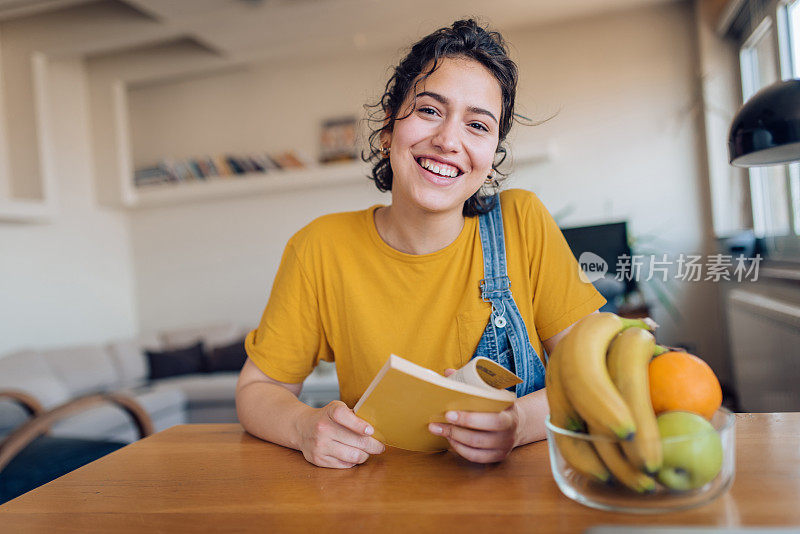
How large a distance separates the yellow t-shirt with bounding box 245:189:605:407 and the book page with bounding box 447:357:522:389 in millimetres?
269

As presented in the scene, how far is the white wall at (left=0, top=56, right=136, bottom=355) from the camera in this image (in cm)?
431

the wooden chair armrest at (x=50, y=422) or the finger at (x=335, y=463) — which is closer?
the finger at (x=335, y=463)

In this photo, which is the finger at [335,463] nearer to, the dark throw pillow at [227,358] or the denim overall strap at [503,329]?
Answer: the denim overall strap at [503,329]

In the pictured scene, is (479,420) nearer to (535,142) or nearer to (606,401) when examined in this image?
(606,401)

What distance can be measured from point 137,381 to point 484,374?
4181 mm

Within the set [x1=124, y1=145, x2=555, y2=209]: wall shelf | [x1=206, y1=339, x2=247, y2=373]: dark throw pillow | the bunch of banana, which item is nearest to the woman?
the bunch of banana

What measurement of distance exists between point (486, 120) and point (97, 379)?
3929 mm

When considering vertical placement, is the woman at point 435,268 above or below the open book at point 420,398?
above

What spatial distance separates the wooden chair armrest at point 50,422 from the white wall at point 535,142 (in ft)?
9.33

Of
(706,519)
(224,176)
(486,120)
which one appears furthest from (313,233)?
(224,176)

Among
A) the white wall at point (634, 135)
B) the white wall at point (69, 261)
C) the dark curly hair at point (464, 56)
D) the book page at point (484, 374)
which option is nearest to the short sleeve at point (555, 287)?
the dark curly hair at point (464, 56)

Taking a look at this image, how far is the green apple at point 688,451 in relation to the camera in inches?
22.0

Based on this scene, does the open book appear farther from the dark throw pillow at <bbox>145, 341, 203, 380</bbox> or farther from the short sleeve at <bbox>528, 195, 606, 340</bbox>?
the dark throw pillow at <bbox>145, 341, 203, 380</bbox>

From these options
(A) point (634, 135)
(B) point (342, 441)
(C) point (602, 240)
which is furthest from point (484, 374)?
(A) point (634, 135)
